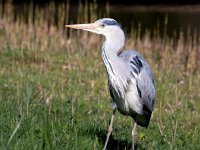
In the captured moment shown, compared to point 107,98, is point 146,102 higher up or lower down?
higher up

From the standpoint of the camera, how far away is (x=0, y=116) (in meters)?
6.02

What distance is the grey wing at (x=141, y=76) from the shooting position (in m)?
5.80

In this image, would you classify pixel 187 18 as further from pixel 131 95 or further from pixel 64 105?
pixel 131 95

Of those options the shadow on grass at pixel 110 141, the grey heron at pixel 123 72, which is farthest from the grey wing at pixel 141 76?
the shadow on grass at pixel 110 141

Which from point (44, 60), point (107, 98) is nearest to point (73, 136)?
point (107, 98)

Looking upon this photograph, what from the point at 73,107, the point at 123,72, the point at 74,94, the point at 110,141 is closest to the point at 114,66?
the point at 123,72

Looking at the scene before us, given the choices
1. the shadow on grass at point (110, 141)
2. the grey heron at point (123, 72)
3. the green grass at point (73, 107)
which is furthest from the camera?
the shadow on grass at point (110, 141)

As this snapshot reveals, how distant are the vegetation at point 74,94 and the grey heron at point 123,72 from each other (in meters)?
0.49

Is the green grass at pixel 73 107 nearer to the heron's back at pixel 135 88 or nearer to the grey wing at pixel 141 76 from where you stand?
the heron's back at pixel 135 88

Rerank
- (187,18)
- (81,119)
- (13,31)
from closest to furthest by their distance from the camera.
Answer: (81,119)
(13,31)
(187,18)

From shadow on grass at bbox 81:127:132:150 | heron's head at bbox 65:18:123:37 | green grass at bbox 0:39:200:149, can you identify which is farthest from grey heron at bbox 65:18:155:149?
green grass at bbox 0:39:200:149

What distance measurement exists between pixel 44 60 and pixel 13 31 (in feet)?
7.26

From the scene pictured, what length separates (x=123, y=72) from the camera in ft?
18.6

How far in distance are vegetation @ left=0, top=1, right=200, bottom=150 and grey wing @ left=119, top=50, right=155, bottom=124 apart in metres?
0.58
